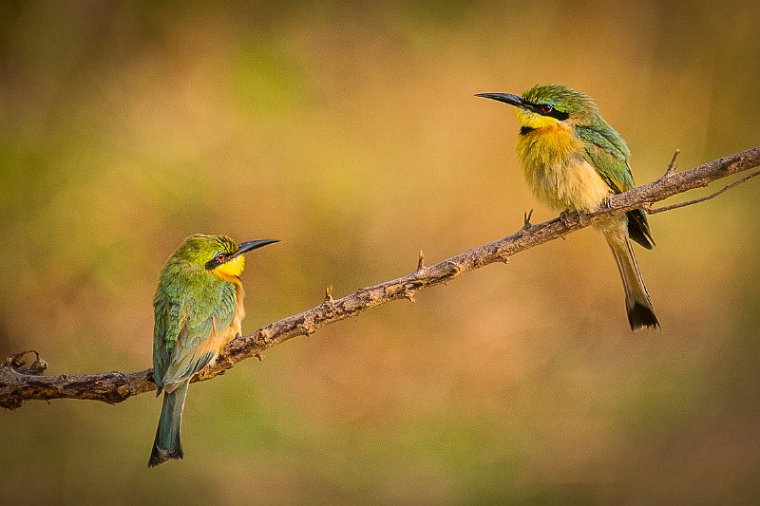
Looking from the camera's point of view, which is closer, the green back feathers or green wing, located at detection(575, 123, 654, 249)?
the green back feathers

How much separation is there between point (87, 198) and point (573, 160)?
3470 mm

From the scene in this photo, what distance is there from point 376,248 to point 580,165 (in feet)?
10.4

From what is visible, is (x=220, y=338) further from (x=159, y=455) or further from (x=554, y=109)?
(x=554, y=109)

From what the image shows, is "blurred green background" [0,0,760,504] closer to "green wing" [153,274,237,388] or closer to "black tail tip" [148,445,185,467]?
"black tail tip" [148,445,185,467]

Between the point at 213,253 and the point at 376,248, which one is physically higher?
the point at 376,248

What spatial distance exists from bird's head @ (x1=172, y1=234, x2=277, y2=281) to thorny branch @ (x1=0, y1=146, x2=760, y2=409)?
40 cm

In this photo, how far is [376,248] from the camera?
606 cm

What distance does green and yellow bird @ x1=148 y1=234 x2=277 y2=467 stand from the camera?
274 centimetres

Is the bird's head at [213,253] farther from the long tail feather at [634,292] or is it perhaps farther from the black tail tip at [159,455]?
the long tail feather at [634,292]

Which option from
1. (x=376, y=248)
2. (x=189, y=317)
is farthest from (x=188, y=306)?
(x=376, y=248)

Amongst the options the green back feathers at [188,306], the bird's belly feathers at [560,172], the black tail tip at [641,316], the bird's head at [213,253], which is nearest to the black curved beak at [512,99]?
the bird's belly feathers at [560,172]

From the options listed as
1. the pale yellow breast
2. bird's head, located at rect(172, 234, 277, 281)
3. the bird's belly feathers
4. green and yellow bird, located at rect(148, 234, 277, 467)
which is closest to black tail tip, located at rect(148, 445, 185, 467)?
green and yellow bird, located at rect(148, 234, 277, 467)

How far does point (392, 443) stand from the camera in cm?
534

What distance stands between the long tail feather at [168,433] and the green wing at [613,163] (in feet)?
5.21
